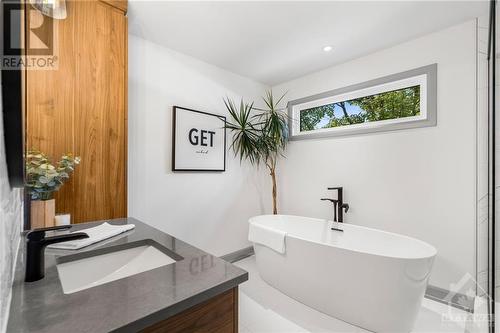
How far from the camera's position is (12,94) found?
487 millimetres

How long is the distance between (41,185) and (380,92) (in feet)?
10.1

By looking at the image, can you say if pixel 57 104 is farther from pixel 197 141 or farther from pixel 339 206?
pixel 339 206

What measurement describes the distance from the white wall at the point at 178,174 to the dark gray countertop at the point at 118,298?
59.4 inches

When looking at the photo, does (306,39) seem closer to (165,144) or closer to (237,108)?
(237,108)

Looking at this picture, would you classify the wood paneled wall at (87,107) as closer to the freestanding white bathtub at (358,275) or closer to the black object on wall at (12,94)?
the black object on wall at (12,94)

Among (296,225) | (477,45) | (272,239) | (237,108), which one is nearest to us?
(477,45)

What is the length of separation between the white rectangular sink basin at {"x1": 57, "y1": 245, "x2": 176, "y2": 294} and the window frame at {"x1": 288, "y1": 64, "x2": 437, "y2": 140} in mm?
2457

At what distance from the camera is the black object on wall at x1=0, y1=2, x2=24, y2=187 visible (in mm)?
446

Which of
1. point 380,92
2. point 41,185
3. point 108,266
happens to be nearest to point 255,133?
point 380,92

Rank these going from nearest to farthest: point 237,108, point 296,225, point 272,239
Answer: point 272,239
point 296,225
point 237,108

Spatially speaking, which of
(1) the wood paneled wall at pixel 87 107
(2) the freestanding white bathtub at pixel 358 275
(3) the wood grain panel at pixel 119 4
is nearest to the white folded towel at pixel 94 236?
(1) the wood paneled wall at pixel 87 107

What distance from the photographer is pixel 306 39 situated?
7.38ft

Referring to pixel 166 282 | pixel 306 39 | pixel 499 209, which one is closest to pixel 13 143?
pixel 166 282

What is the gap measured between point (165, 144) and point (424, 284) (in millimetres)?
2534
